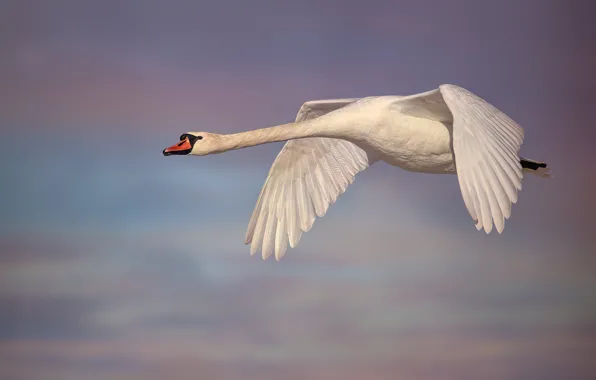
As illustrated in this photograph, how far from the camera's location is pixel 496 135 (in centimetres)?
312

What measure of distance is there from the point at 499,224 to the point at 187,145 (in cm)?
120

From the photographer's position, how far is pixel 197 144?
3471 mm

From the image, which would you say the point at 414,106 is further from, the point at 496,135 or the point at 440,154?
the point at 496,135

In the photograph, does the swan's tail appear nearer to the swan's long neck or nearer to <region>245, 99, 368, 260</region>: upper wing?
<region>245, 99, 368, 260</region>: upper wing

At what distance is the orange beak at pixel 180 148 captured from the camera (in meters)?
3.38

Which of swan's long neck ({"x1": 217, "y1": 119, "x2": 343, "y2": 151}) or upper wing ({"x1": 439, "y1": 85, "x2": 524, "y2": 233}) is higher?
swan's long neck ({"x1": 217, "y1": 119, "x2": 343, "y2": 151})

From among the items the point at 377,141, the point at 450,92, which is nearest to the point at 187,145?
the point at 377,141

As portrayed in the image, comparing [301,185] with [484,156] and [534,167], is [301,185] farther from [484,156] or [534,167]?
[484,156]

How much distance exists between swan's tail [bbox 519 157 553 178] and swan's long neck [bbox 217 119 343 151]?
2.68ft

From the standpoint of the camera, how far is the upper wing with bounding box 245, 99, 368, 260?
4.00 metres

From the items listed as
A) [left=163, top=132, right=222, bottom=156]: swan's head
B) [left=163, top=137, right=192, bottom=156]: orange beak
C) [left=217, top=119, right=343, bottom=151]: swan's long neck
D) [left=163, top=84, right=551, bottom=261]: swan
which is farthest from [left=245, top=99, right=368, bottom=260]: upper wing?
[left=163, top=137, right=192, bottom=156]: orange beak

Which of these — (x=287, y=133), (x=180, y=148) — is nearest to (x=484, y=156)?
(x=287, y=133)

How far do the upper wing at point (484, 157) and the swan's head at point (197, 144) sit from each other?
2.79ft

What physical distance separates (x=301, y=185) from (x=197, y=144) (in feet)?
2.48
